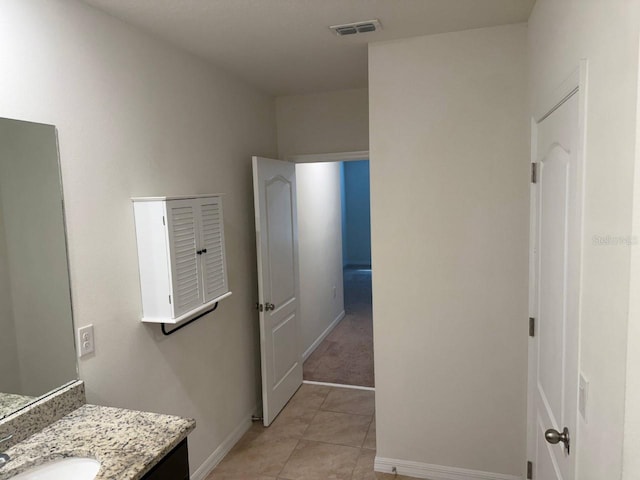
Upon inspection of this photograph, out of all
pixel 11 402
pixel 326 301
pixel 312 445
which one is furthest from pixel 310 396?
pixel 11 402

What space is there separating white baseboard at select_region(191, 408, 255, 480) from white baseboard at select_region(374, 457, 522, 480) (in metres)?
1.01

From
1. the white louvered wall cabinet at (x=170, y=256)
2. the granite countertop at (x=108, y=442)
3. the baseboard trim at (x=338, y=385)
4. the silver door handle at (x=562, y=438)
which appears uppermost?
the white louvered wall cabinet at (x=170, y=256)

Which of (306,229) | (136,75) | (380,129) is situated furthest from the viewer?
(306,229)

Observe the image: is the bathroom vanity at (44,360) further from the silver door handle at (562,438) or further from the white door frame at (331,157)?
the white door frame at (331,157)

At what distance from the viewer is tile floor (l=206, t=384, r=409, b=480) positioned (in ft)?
9.22

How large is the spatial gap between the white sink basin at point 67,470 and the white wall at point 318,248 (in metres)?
2.91

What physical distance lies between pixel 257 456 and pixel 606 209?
2.68m

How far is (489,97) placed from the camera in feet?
7.94

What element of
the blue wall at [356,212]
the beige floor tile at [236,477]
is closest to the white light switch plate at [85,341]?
the beige floor tile at [236,477]

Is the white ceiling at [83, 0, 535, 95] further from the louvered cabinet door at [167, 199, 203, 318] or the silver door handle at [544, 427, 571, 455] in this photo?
the silver door handle at [544, 427, 571, 455]

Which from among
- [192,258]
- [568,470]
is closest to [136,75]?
[192,258]

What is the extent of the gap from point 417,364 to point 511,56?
1.77 meters

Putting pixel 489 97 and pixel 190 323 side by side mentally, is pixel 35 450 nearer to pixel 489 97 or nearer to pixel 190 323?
pixel 190 323

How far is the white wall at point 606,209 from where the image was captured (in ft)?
3.10
